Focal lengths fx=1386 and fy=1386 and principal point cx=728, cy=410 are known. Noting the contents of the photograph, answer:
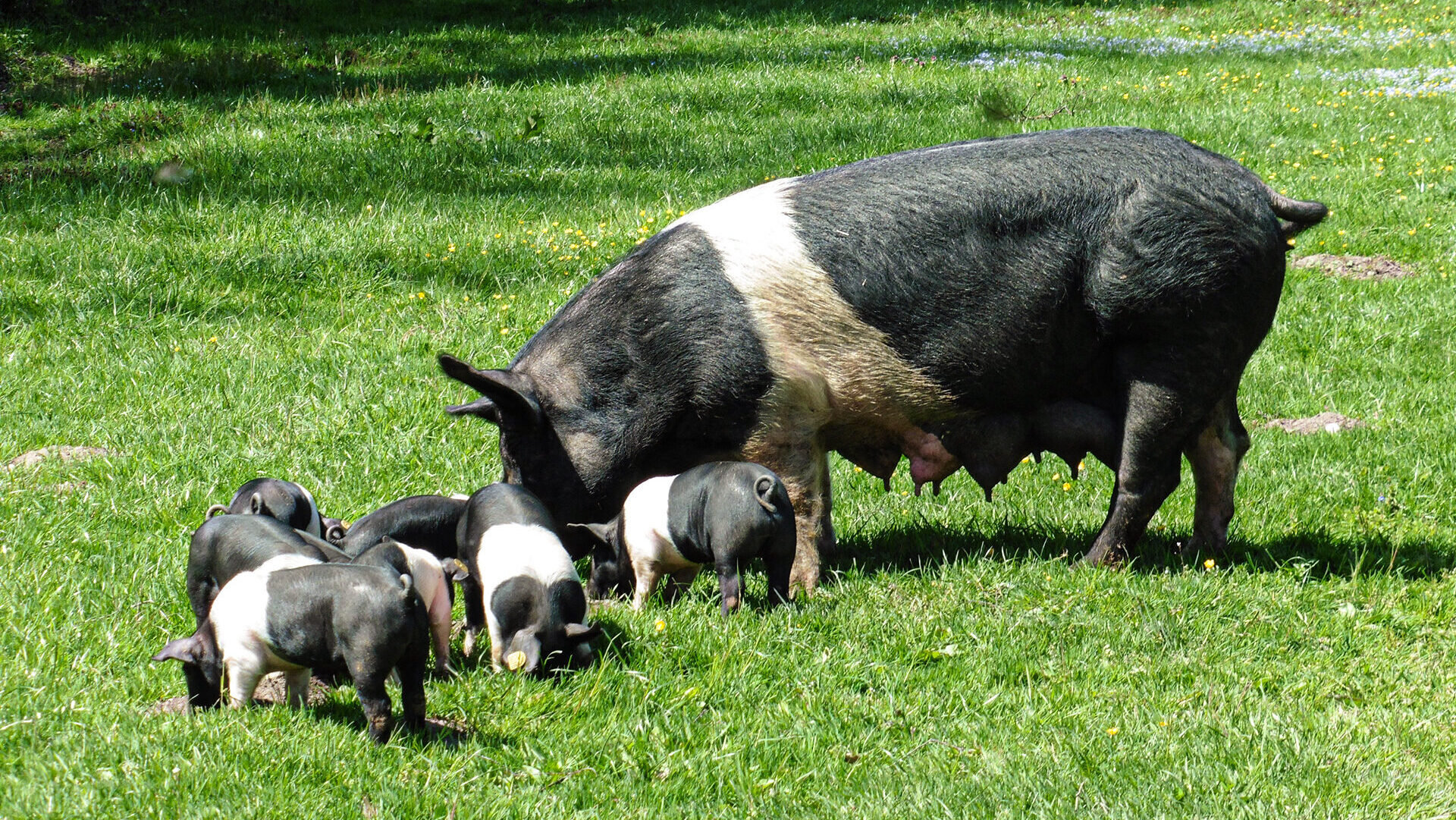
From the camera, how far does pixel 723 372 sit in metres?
5.18

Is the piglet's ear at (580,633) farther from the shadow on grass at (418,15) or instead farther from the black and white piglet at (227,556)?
the shadow on grass at (418,15)

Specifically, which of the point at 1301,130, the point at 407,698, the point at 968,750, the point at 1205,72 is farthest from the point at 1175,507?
the point at 1205,72

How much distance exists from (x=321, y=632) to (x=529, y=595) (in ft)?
2.66

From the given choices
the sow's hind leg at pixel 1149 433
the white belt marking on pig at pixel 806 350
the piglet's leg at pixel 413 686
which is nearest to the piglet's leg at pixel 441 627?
the piglet's leg at pixel 413 686

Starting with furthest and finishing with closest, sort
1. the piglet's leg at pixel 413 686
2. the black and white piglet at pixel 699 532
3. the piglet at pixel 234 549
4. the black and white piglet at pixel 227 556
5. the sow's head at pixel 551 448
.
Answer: the sow's head at pixel 551 448 → the black and white piglet at pixel 699 532 → the piglet at pixel 234 549 → the black and white piglet at pixel 227 556 → the piglet's leg at pixel 413 686

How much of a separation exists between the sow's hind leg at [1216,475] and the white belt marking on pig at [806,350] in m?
1.09

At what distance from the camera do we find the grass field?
12.2 feet

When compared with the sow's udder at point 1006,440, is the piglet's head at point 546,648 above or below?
below

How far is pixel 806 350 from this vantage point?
523cm

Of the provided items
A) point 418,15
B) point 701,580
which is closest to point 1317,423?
point 701,580

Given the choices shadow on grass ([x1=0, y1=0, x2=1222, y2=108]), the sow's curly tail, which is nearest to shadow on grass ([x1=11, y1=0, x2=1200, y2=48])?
shadow on grass ([x1=0, y1=0, x2=1222, y2=108])

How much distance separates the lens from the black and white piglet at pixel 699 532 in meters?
4.72

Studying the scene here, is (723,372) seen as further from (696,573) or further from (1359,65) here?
(1359,65)

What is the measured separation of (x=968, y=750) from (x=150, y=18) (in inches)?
663
